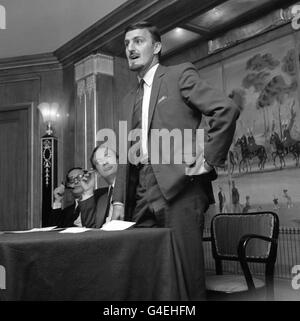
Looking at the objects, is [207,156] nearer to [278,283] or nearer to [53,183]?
[278,283]

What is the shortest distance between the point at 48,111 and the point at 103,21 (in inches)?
58.3

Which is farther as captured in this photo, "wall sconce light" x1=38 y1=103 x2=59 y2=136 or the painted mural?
"wall sconce light" x1=38 y1=103 x2=59 y2=136

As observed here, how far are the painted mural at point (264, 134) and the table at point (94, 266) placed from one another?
249 cm

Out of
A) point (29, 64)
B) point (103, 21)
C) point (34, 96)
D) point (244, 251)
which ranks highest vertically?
point (103, 21)

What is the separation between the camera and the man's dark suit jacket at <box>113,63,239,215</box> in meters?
1.55

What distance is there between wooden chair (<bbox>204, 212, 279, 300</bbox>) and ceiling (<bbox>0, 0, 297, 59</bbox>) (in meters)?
2.19

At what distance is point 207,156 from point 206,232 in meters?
3.05

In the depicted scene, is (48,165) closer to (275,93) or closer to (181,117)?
(275,93)

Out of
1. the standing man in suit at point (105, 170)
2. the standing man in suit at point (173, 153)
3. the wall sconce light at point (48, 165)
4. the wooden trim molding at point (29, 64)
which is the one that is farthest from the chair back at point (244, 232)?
the wooden trim molding at point (29, 64)

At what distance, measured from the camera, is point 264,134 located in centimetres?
393

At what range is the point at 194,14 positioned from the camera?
416 cm

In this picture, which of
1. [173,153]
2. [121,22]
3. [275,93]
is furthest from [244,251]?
[121,22]

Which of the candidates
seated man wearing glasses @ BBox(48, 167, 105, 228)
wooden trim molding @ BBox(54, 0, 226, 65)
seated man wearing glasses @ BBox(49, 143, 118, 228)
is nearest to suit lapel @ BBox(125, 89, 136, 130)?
seated man wearing glasses @ BBox(49, 143, 118, 228)

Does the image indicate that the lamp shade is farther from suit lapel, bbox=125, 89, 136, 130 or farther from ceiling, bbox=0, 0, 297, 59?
suit lapel, bbox=125, 89, 136, 130
